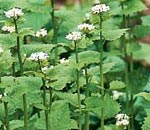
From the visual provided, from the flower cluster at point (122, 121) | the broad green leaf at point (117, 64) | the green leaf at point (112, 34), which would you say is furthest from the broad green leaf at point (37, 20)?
the flower cluster at point (122, 121)

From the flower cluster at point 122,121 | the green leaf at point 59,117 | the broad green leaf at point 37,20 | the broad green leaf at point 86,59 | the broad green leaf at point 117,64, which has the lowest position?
the flower cluster at point 122,121

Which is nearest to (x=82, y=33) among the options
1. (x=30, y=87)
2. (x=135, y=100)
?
(x=30, y=87)

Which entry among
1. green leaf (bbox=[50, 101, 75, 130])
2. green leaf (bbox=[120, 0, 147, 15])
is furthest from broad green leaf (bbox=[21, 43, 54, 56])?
green leaf (bbox=[120, 0, 147, 15])

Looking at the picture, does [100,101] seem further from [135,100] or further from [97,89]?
[135,100]

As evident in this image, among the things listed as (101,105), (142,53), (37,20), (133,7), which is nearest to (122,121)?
(101,105)

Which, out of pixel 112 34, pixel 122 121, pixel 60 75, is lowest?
pixel 122 121

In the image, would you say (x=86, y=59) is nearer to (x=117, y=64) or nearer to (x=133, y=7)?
(x=133, y=7)

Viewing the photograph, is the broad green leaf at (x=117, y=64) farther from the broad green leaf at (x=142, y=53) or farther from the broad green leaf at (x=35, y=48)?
the broad green leaf at (x=35, y=48)

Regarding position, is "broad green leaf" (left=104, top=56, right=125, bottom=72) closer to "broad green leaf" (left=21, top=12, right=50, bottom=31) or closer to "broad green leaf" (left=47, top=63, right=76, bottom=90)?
"broad green leaf" (left=21, top=12, right=50, bottom=31)

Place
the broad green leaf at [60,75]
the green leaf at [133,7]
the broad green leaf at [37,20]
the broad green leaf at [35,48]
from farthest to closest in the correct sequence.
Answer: the broad green leaf at [37,20] < the green leaf at [133,7] < the broad green leaf at [35,48] < the broad green leaf at [60,75]
